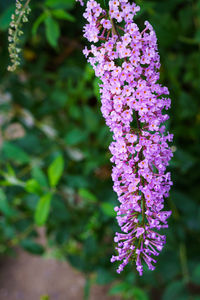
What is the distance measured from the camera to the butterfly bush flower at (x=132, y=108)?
61 centimetres

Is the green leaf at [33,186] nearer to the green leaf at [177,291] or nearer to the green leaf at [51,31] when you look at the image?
the green leaf at [51,31]

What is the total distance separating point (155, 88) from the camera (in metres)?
0.62

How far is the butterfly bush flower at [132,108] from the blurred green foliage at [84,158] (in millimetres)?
576

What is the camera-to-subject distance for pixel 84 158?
1.64 meters

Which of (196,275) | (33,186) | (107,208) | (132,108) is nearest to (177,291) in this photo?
(196,275)

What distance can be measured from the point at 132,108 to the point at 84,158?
1.04 metres

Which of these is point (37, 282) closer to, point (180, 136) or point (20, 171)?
point (20, 171)

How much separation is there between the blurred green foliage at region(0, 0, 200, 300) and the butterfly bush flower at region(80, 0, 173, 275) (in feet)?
1.89

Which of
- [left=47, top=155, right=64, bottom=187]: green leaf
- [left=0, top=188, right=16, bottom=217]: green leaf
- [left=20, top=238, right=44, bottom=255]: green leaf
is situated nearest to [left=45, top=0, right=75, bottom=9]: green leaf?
[left=47, top=155, right=64, bottom=187]: green leaf

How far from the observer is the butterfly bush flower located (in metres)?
0.61

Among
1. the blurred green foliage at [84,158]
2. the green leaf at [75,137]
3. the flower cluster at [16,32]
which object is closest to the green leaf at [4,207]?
the blurred green foliage at [84,158]

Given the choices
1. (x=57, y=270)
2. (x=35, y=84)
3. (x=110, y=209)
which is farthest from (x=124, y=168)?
(x=57, y=270)

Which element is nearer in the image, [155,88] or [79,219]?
[155,88]

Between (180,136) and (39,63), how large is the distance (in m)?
0.74
